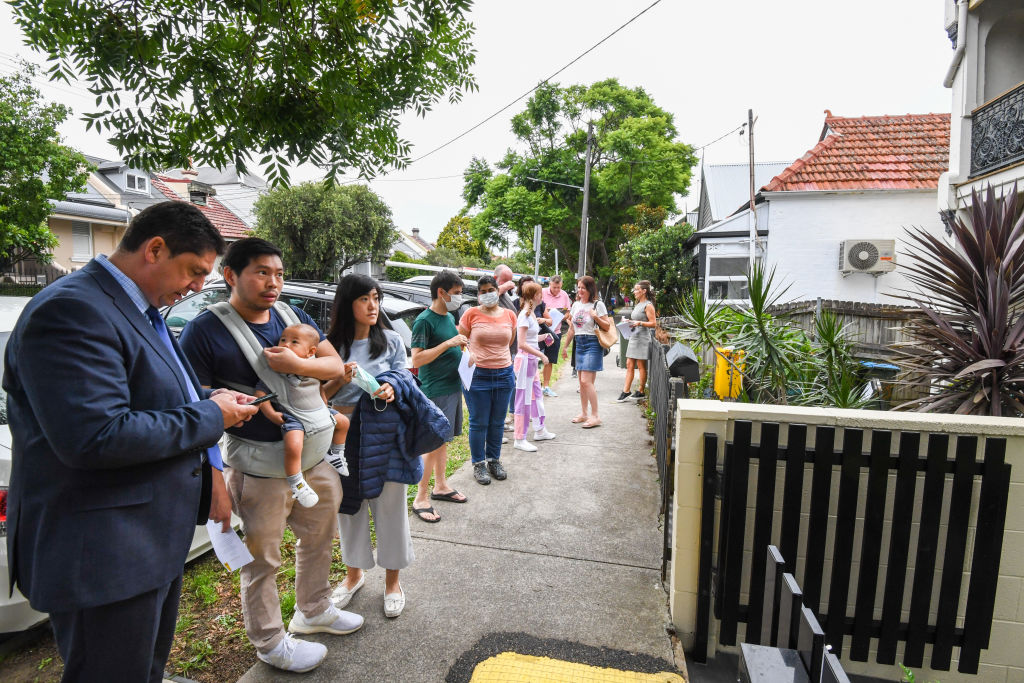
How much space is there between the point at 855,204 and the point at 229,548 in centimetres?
1655

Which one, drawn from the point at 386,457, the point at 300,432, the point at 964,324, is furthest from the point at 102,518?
the point at 964,324

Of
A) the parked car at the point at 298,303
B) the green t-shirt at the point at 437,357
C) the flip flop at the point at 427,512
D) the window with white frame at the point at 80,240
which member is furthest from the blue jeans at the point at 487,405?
the window with white frame at the point at 80,240

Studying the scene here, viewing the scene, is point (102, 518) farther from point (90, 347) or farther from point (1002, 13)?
point (1002, 13)

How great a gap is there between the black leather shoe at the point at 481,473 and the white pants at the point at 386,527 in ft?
6.47

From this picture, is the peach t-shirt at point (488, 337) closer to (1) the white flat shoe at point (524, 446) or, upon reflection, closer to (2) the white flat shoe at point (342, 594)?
(1) the white flat shoe at point (524, 446)

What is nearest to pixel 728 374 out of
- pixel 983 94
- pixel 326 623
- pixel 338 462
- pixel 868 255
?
pixel 338 462

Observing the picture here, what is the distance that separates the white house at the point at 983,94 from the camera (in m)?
7.43

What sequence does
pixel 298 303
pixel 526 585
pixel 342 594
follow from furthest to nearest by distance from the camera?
pixel 298 303, pixel 526 585, pixel 342 594

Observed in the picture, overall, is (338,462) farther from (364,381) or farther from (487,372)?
(487,372)

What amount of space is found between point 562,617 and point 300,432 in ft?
5.81

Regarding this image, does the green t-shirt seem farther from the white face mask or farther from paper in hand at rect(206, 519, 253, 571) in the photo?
paper in hand at rect(206, 519, 253, 571)

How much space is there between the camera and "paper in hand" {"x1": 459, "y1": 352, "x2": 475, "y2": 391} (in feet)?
15.5

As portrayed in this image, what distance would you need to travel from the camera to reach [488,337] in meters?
4.99

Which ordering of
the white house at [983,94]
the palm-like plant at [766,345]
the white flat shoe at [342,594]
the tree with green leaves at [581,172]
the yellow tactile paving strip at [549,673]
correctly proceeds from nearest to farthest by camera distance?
the yellow tactile paving strip at [549,673] → the white flat shoe at [342,594] → the palm-like plant at [766,345] → the white house at [983,94] → the tree with green leaves at [581,172]
